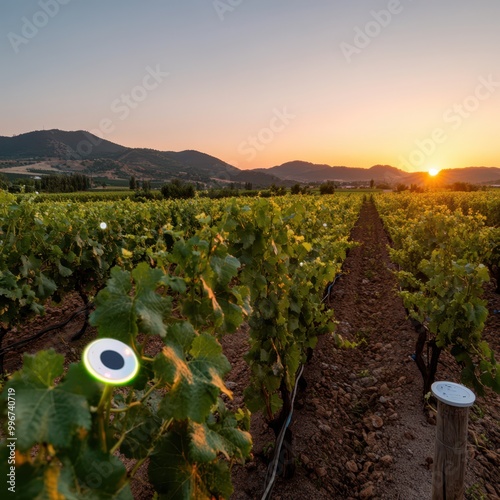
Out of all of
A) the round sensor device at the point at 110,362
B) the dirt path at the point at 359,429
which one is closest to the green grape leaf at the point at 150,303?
the round sensor device at the point at 110,362

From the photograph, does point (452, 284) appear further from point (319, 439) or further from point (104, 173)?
point (104, 173)

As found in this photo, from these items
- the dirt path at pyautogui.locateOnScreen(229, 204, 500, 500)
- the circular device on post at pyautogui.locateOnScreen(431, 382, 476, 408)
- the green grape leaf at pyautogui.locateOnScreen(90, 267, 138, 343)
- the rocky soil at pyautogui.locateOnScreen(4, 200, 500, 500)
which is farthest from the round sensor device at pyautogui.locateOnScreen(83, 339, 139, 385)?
the dirt path at pyautogui.locateOnScreen(229, 204, 500, 500)

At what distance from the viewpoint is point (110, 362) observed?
3.30ft

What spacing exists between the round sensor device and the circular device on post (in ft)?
6.26

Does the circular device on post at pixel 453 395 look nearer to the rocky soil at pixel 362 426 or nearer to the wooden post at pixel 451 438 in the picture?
the wooden post at pixel 451 438

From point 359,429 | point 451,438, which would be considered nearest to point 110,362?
point 451,438

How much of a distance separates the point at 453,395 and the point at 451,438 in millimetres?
279

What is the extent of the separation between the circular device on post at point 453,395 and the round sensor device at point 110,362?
1909mm

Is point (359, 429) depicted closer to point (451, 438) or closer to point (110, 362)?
point (451, 438)

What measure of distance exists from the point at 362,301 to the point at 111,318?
8.02 metres

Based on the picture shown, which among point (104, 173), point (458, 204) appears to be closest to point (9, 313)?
point (458, 204)

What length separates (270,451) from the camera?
3443 millimetres

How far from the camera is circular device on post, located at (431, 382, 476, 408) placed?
2.02 metres

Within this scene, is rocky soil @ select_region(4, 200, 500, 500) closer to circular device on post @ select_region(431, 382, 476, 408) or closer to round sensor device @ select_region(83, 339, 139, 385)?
circular device on post @ select_region(431, 382, 476, 408)
